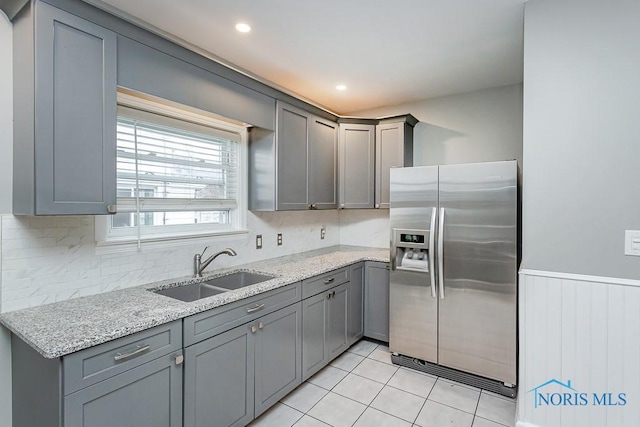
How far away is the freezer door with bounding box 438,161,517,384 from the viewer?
2.37 m

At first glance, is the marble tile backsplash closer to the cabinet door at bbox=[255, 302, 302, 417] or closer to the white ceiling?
the cabinet door at bbox=[255, 302, 302, 417]

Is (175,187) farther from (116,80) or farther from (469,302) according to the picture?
(469,302)

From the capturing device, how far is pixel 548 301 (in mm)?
1848

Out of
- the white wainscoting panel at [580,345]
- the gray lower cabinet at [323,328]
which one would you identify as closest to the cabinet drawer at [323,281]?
the gray lower cabinet at [323,328]

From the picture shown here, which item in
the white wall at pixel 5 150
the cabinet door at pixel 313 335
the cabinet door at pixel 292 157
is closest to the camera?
the white wall at pixel 5 150

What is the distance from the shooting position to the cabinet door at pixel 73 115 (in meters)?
1.45

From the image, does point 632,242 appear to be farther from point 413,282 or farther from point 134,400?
point 134,400

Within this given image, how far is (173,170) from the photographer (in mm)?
2379

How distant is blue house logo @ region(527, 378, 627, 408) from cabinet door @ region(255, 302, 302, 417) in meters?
1.51

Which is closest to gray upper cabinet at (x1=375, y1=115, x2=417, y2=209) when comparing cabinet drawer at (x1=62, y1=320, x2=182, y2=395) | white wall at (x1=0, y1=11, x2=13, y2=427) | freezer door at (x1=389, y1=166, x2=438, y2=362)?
freezer door at (x1=389, y1=166, x2=438, y2=362)

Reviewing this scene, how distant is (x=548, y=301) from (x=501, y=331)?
0.69m

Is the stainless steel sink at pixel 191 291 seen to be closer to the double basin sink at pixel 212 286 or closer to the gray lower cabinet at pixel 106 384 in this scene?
the double basin sink at pixel 212 286

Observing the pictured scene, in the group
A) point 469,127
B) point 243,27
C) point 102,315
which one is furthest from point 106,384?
point 469,127

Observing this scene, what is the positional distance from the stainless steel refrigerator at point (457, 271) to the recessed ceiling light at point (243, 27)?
162 centimetres
